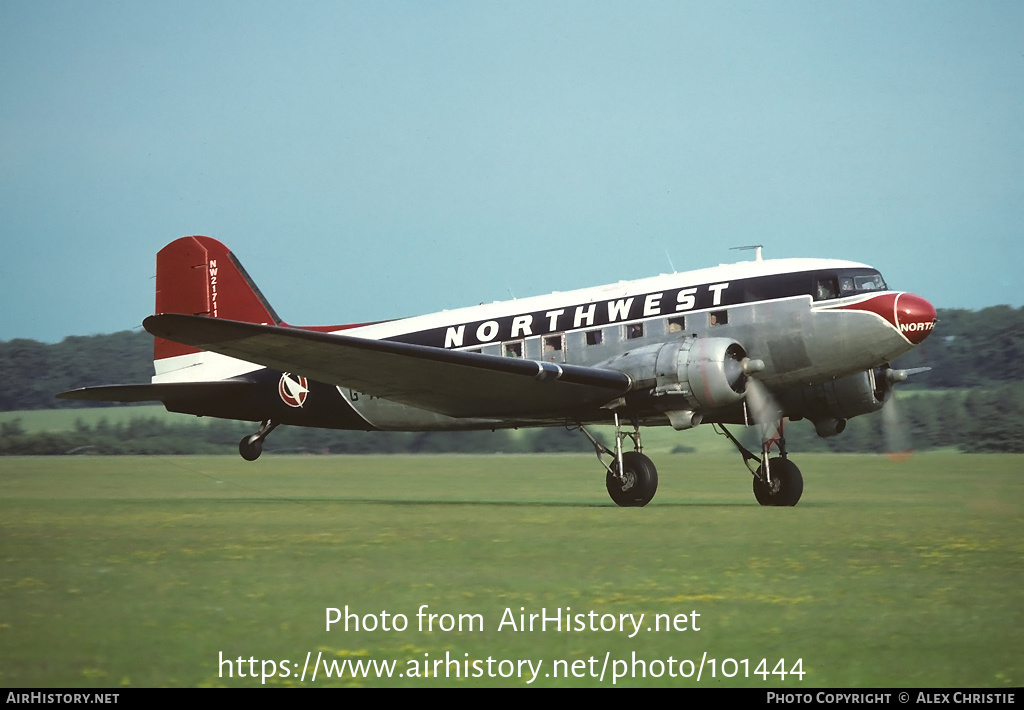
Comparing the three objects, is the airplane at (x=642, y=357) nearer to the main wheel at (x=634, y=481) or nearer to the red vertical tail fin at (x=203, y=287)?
the main wheel at (x=634, y=481)

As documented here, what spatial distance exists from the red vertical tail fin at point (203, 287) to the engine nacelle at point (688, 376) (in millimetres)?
9148

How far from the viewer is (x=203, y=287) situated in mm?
24281

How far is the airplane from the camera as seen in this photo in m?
18.7

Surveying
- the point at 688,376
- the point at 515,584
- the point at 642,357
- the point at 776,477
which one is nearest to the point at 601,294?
the point at 642,357

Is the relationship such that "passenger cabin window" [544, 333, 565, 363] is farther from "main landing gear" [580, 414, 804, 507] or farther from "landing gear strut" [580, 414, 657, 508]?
"landing gear strut" [580, 414, 657, 508]

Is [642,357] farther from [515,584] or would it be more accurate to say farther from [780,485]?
[515,584]

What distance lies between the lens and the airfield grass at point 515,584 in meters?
7.45

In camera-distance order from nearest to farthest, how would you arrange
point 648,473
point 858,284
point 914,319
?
point 914,319
point 858,284
point 648,473

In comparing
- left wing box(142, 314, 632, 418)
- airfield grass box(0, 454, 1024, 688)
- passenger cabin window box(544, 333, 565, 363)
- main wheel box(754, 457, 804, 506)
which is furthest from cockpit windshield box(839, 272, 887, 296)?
passenger cabin window box(544, 333, 565, 363)

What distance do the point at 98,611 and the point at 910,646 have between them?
5.98 m

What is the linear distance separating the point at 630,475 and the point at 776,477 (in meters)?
2.78

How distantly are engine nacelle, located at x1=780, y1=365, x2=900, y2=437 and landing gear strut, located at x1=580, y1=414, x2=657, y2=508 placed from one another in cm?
304

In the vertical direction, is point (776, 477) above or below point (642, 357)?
below

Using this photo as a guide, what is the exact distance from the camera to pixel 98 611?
29.9 feet
